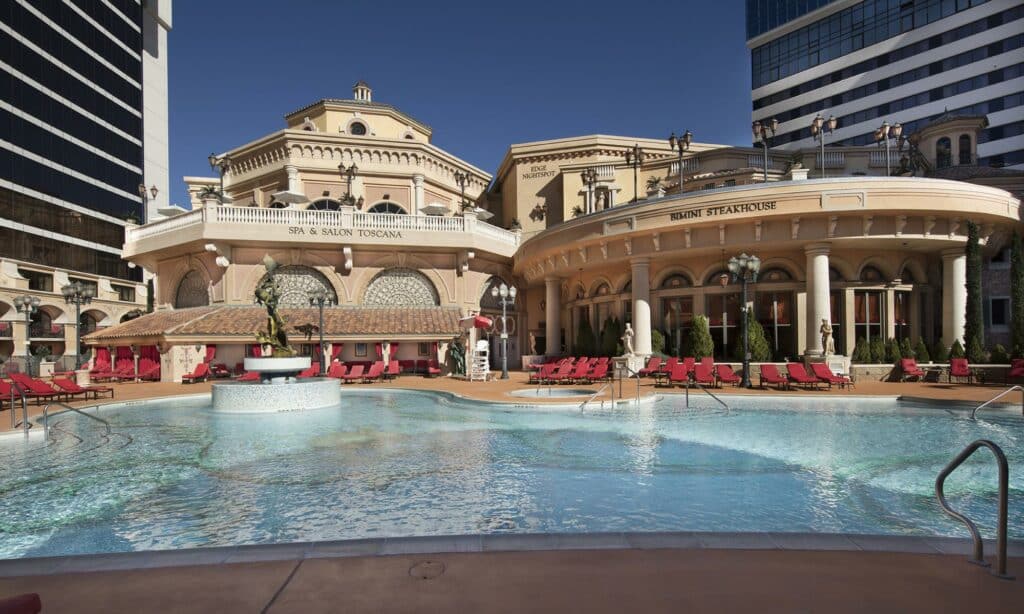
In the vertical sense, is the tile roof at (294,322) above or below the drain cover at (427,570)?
above

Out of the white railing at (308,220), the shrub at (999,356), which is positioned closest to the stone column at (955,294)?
the shrub at (999,356)

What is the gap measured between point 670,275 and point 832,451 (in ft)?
51.4

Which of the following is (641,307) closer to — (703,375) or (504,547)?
(703,375)

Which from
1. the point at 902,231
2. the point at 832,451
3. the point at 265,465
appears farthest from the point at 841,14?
the point at 265,465

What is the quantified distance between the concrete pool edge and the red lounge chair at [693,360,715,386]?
48.7 feet

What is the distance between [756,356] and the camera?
2092cm

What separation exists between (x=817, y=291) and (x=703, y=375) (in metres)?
5.79

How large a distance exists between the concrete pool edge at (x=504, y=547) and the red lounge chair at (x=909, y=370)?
60.1 ft

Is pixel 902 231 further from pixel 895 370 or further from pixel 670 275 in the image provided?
pixel 670 275

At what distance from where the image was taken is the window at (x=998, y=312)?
2472 cm

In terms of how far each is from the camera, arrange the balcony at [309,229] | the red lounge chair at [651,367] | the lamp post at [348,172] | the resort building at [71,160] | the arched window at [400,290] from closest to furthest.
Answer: the red lounge chair at [651,367] < the balcony at [309,229] < the arched window at [400,290] < the lamp post at [348,172] < the resort building at [71,160]

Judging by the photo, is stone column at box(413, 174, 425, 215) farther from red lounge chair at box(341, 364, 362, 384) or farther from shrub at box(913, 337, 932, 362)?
shrub at box(913, 337, 932, 362)

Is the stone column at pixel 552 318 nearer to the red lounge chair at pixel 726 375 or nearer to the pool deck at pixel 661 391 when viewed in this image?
the pool deck at pixel 661 391

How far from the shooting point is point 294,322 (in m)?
26.8
